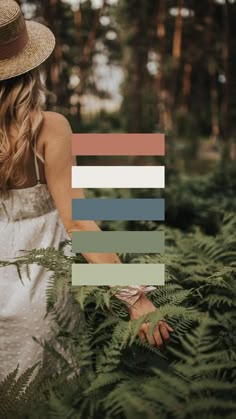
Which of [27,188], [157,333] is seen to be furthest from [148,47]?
[157,333]

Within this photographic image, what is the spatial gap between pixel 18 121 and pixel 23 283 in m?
0.59

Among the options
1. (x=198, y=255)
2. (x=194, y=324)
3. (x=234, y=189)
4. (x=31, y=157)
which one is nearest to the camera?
(x=31, y=157)

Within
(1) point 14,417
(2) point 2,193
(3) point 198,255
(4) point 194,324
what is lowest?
(3) point 198,255

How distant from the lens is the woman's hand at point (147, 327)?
215 cm

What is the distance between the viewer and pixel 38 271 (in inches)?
90.0

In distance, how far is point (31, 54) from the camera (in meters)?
2.26

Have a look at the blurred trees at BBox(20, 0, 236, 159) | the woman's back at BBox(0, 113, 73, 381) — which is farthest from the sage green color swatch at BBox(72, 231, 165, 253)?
the blurred trees at BBox(20, 0, 236, 159)

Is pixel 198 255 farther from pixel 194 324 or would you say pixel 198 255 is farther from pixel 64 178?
pixel 64 178

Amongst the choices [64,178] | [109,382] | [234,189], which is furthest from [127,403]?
[234,189]

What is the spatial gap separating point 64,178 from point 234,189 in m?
5.86

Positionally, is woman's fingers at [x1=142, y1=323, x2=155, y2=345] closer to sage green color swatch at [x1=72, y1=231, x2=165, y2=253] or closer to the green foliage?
the green foliage
